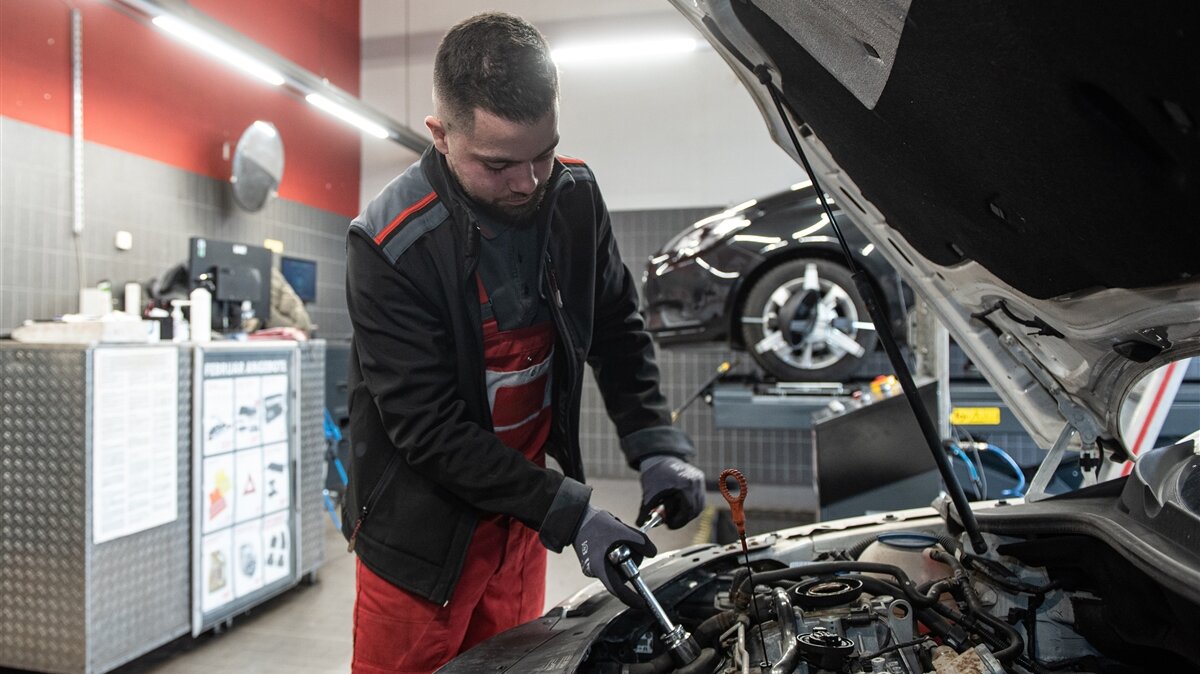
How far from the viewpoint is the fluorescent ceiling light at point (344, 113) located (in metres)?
5.55

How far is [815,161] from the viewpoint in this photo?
1.33 m

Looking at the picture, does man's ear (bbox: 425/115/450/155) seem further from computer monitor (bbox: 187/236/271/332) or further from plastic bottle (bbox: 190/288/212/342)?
computer monitor (bbox: 187/236/271/332)

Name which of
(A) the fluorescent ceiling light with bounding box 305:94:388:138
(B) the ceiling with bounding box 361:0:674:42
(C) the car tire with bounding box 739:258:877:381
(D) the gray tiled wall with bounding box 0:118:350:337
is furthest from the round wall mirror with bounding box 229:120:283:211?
(C) the car tire with bounding box 739:258:877:381

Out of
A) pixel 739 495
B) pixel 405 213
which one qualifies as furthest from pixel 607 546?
pixel 405 213

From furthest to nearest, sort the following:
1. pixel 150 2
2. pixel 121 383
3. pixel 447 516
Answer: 1. pixel 150 2
2. pixel 121 383
3. pixel 447 516

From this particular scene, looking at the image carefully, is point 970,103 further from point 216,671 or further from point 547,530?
point 216,671

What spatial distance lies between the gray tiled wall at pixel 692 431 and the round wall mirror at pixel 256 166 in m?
2.78

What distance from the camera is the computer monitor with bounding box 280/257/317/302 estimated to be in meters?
6.59

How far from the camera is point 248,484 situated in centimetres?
332

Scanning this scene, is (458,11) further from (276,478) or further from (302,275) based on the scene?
(276,478)

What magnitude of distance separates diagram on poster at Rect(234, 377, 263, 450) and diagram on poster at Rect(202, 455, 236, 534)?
118 millimetres

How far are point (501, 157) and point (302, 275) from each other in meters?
6.07

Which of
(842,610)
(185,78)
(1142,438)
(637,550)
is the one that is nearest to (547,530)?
(637,550)

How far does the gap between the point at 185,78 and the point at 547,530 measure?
5750 mm
